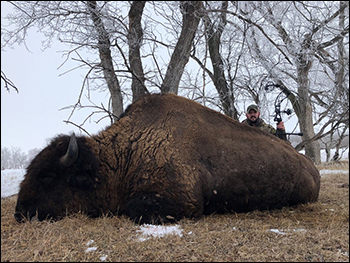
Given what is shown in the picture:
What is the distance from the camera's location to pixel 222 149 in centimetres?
435

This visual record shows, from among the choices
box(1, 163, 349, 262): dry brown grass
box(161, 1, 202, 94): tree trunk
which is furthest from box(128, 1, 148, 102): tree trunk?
box(1, 163, 349, 262): dry brown grass

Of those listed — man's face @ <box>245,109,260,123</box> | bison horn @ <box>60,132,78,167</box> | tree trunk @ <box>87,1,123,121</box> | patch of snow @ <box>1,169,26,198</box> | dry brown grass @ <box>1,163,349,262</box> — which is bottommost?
dry brown grass @ <box>1,163,349,262</box>

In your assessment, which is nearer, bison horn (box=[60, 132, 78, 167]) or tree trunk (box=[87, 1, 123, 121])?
bison horn (box=[60, 132, 78, 167])

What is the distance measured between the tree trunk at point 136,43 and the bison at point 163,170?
2.46 m

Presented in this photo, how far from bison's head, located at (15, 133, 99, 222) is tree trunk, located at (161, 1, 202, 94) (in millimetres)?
3155

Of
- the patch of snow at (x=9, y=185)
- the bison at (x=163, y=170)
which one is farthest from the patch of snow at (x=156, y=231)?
the patch of snow at (x=9, y=185)

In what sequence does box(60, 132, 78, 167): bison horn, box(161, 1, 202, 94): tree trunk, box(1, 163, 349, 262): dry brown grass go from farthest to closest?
1. box(161, 1, 202, 94): tree trunk
2. box(60, 132, 78, 167): bison horn
3. box(1, 163, 349, 262): dry brown grass

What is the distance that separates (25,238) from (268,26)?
26.5 ft

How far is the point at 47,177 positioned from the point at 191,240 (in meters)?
2.18

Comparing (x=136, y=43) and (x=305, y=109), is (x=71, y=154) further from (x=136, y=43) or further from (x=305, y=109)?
(x=305, y=109)

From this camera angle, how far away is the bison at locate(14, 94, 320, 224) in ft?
12.5

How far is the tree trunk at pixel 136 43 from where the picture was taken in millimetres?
7070

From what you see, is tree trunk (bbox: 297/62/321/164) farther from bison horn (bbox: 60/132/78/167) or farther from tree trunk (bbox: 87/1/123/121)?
bison horn (bbox: 60/132/78/167)

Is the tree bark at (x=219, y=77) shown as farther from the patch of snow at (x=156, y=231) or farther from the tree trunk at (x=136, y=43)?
the patch of snow at (x=156, y=231)
